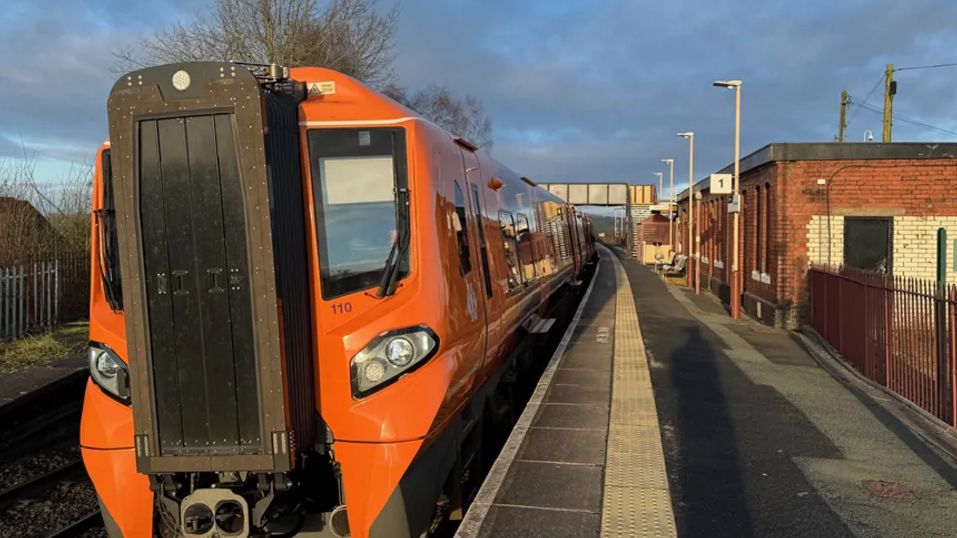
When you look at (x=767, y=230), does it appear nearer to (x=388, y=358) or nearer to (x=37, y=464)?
(x=388, y=358)

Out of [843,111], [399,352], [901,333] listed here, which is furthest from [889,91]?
[399,352]

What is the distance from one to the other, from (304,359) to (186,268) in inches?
27.2

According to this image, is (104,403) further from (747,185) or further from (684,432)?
(747,185)

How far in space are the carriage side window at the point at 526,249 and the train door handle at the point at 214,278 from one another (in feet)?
14.6

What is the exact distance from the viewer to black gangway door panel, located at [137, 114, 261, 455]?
3.02 meters

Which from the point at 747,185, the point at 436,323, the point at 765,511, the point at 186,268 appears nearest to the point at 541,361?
the point at 765,511

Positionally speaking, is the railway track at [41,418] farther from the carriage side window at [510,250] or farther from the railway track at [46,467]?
the carriage side window at [510,250]

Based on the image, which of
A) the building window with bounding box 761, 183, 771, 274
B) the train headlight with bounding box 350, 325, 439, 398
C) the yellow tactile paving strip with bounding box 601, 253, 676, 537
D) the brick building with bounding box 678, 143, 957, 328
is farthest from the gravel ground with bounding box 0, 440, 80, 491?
the building window with bounding box 761, 183, 771, 274

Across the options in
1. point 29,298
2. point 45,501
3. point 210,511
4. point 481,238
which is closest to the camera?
point 210,511

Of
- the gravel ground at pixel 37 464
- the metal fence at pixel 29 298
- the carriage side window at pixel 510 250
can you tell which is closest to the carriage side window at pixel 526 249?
the carriage side window at pixel 510 250

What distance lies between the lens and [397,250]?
3.46 m

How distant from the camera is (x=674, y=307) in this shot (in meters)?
17.2

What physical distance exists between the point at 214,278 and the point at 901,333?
8165mm

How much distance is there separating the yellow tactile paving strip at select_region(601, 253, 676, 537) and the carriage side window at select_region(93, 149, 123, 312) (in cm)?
292
